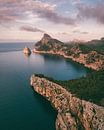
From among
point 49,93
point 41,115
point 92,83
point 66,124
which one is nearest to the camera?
point 66,124

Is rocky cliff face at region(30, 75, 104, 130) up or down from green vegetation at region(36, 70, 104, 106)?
down

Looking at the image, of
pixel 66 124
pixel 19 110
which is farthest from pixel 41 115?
pixel 66 124

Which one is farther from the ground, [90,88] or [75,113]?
[90,88]

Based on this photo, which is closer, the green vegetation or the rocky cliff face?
the rocky cliff face

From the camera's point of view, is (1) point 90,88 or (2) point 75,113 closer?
(2) point 75,113

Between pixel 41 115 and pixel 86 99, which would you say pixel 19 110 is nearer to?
pixel 41 115

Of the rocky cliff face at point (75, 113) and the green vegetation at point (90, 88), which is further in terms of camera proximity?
the green vegetation at point (90, 88)

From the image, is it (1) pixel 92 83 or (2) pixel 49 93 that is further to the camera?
(2) pixel 49 93

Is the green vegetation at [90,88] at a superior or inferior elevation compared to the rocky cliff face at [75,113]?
superior
